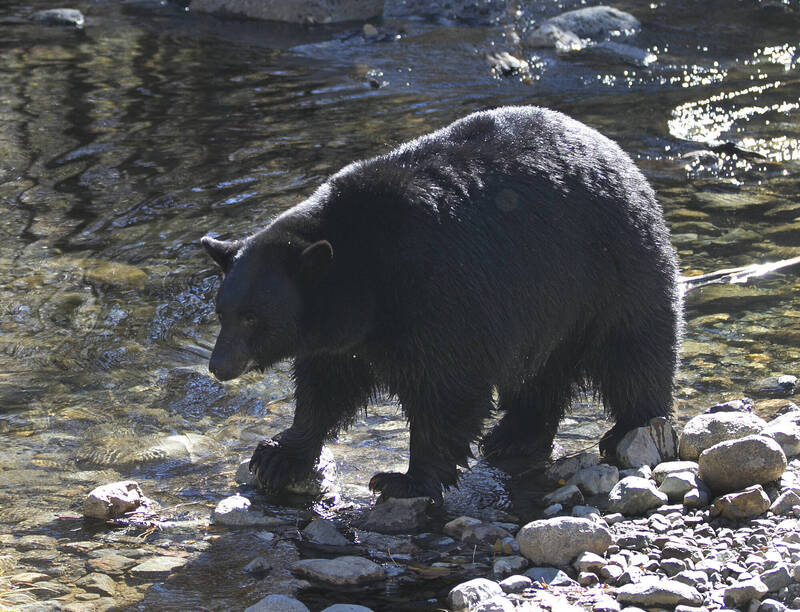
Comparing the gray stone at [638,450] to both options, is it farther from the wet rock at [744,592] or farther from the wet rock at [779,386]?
the wet rock at [744,592]

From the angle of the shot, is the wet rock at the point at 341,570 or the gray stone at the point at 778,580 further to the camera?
the wet rock at the point at 341,570

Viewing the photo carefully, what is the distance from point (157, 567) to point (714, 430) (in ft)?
9.71

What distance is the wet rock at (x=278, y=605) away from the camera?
171 inches

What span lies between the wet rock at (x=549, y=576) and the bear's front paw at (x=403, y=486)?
0.92 m

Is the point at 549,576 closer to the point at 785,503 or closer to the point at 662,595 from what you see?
the point at 662,595

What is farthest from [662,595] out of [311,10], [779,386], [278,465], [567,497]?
[311,10]

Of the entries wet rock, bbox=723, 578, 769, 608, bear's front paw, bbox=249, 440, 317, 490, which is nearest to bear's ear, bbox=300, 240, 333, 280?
bear's front paw, bbox=249, 440, 317, 490

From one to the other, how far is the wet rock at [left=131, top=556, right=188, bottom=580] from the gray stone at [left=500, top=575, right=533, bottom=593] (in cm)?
146

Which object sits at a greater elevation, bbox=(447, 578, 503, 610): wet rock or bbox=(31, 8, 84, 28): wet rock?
bbox=(31, 8, 84, 28): wet rock

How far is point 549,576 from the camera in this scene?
4664mm

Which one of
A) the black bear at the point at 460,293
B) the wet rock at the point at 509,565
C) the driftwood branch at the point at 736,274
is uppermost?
the black bear at the point at 460,293

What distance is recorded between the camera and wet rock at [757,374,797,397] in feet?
22.0

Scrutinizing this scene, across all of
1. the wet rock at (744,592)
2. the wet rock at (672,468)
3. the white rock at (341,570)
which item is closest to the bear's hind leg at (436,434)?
the white rock at (341,570)

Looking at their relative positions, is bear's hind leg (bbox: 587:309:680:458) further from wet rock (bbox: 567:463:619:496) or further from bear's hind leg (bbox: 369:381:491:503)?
bear's hind leg (bbox: 369:381:491:503)
